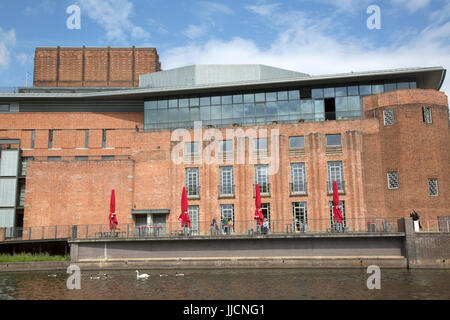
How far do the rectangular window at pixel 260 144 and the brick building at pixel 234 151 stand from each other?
0.09 metres

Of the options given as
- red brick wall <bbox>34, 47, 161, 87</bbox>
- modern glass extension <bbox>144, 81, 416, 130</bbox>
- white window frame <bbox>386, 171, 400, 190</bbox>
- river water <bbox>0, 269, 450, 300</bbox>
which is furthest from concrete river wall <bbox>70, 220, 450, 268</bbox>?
red brick wall <bbox>34, 47, 161, 87</bbox>

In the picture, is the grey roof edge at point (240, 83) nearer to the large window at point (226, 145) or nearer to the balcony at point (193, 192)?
the large window at point (226, 145)

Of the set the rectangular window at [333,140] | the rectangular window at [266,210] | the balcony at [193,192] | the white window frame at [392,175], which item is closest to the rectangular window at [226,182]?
the balcony at [193,192]

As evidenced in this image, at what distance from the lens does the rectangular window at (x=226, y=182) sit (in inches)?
1581

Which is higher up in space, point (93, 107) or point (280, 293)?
point (93, 107)

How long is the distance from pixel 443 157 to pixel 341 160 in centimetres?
812

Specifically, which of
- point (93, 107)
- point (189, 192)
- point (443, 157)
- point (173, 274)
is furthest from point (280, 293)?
point (93, 107)

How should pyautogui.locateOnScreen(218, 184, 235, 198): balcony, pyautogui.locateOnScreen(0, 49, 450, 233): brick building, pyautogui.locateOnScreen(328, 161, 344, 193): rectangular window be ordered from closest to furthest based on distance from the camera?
pyautogui.locateOnScreen(0, 49, 450, 233): brick building → pyautogui.locateOnScreen(328, 161, 344, 193): rectangular window → pyautogui.locateOnScreen(218, 184, 235, 198): balcony

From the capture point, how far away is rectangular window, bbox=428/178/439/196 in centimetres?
3684

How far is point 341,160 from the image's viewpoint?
129 ft

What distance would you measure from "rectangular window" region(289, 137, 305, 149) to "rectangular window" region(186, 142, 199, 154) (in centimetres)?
839

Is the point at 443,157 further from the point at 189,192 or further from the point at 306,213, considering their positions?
the point at 189,192

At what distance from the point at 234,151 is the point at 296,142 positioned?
5.54 meters

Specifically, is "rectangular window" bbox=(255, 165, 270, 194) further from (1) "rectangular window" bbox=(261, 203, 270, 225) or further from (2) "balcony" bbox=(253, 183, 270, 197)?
(1) "rectangular window" bbox=(261, 203, 270, 225)
